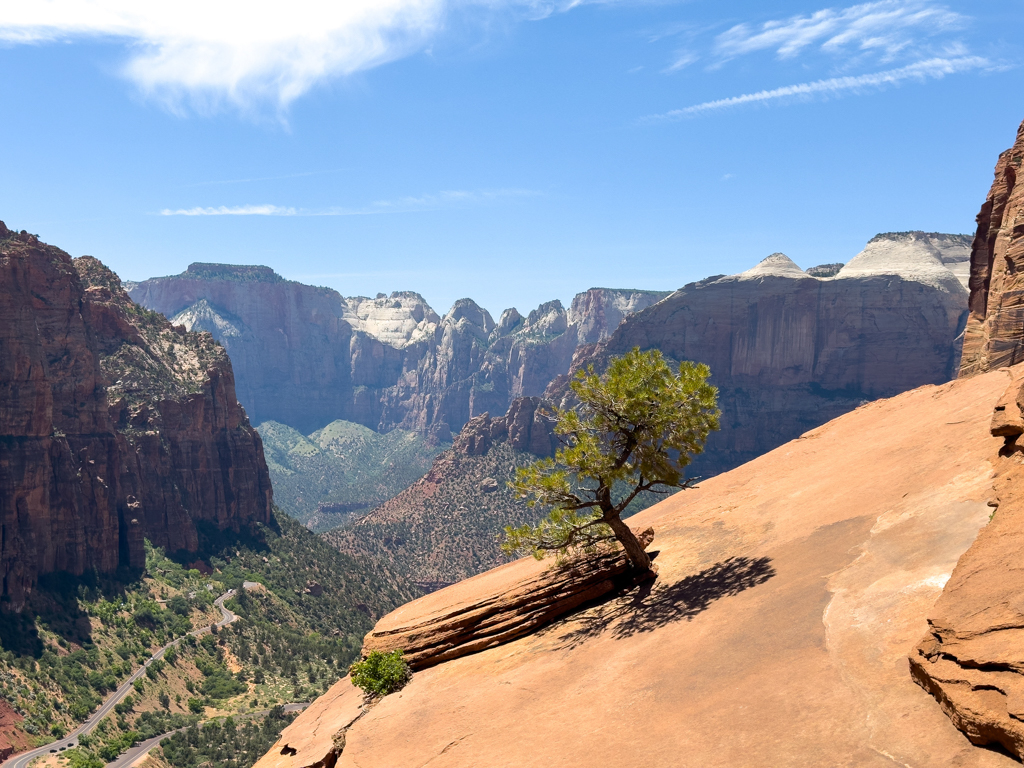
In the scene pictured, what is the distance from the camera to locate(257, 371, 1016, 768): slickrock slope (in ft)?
48.1

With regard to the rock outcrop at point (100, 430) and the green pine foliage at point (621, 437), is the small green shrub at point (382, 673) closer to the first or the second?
the green pine foliage at point (621, 437)

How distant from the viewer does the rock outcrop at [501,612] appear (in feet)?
89.0

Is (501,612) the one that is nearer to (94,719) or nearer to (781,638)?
(781,638)

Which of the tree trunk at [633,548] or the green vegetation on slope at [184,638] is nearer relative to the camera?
the tree trunk at [633,548]

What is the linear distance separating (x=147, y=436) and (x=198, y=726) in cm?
6209

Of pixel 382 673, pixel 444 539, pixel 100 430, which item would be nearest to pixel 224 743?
pixel 100 430

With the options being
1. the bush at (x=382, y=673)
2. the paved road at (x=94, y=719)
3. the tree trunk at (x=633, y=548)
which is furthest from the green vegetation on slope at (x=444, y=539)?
the bush at (x=382, y=673)

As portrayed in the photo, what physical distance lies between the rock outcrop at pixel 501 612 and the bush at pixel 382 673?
0.56 m

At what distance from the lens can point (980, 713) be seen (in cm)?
1220

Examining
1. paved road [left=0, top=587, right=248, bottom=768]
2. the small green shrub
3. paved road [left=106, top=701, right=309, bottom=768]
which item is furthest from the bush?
paved road [left=0, top=587, right=248, bottom=768]

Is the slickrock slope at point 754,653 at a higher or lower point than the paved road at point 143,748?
higher

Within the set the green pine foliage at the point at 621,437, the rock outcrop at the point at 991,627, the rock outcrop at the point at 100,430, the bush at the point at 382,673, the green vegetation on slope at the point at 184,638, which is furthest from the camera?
the rock outcrop at the point at 100,430

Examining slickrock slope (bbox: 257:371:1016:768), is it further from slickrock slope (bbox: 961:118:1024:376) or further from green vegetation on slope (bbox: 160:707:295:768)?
green vegetation on slope (bbox: 160:707:295:768)

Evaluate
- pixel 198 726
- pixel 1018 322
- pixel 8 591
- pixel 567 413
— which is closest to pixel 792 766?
pixel 567 413
